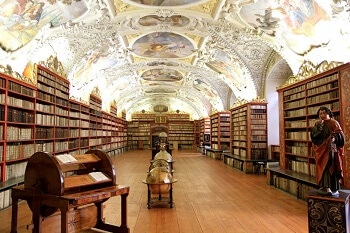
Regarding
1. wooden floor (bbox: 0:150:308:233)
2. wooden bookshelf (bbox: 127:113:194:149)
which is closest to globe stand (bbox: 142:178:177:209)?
wooden floor (bbox: 0:150:308:233)

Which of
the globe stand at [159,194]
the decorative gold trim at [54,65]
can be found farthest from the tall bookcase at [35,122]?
the globe stand at [159,194]

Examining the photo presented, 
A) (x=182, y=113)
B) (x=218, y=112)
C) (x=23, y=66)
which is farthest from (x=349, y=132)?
(x=182, y=113)

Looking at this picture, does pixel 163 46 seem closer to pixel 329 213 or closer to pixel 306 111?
pixel 306 111

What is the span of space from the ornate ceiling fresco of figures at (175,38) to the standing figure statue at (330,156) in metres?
2.99

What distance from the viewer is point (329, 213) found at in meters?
4.29

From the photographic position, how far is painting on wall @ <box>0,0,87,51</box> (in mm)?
6750

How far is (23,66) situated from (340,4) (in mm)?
8014

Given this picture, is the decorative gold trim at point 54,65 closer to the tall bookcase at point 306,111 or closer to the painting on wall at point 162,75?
the tall bookcase at point 306,111

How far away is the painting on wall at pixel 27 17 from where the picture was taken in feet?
22.1

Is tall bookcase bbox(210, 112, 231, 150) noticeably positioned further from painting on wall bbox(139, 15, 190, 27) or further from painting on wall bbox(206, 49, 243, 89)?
painting on wall bbox(139, 15, 190, 27)

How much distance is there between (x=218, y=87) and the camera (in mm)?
18766

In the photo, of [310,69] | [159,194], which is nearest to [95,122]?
[159,194]

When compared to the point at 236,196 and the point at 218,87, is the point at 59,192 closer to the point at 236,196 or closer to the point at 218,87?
the point at 236,196

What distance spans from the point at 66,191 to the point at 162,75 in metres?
16.6
